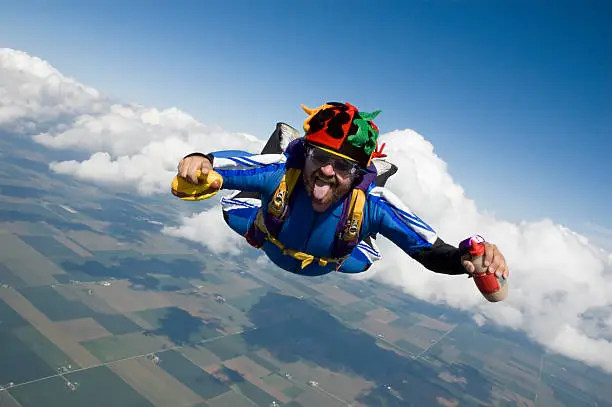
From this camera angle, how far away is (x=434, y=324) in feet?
395

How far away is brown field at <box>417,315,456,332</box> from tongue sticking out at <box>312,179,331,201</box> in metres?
123

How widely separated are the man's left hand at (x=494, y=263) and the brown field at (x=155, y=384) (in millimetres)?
48809

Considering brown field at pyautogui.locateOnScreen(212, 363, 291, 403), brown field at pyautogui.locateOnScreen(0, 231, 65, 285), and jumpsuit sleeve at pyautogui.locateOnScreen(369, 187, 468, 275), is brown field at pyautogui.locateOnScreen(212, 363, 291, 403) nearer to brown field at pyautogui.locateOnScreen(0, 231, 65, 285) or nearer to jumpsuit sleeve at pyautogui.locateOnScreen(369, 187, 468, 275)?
brown field at pyautogui.locateOnScreen(0, 231, 65, 285)

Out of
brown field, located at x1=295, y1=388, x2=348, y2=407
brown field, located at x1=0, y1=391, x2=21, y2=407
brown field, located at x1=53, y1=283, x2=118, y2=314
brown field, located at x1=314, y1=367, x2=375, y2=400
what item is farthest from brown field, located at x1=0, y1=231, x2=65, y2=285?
brown field, located at x1=314, y1=367, x2=375, y2=400

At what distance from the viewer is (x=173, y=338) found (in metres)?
60.5

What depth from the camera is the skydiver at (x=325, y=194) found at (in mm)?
3275

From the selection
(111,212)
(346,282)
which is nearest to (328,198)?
(346,282)

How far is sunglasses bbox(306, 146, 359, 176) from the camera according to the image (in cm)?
334

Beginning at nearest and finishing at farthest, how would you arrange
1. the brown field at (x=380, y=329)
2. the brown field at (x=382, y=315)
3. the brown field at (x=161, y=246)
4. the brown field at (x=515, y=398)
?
the brown field at (x=515, y=398), the brown field at (x=380, y=329), the brown field at (x=382, y=315), the brown field at (x=161, y=246)

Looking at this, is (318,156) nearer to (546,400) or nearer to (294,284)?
(546,400)

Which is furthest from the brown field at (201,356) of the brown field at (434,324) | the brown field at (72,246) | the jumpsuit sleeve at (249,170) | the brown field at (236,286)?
the brown field at (434,324)

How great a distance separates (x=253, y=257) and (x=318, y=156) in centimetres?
14321

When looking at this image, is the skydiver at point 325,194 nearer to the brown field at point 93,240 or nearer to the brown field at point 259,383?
the brown field at point 259,383

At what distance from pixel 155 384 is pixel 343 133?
52515 millimetres
